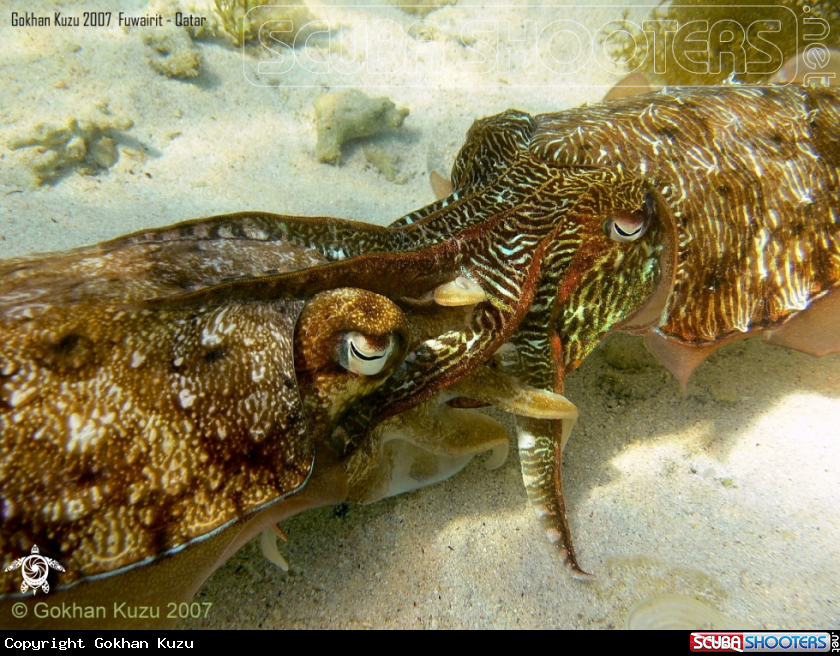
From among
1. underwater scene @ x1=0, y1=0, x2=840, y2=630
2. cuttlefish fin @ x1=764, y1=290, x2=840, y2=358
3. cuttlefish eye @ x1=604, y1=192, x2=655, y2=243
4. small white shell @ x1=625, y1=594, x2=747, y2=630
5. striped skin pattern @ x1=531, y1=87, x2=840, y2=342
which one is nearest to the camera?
underwater scene @ x1=0, y1=0, x2=840, y2=630

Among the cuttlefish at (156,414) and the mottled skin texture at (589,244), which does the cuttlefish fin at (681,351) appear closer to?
the mottled skin texture at (589,244)

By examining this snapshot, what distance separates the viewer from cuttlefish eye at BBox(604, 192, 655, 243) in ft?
8.04

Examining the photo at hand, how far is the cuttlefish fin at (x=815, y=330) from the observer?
114 inches

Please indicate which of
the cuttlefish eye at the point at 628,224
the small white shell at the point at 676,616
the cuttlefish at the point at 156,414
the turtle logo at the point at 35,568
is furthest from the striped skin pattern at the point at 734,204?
the turtle logo at the point at 35,568

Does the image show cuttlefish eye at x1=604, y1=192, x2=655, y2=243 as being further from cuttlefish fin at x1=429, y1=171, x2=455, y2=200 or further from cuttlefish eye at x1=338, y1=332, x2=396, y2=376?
cuttlefish fin at x1=429, y1=171, x2=455, y2=200

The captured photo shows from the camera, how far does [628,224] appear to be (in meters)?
2.45

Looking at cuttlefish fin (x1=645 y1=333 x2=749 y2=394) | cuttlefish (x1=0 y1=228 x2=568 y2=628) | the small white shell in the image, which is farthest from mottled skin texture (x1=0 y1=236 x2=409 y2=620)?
cuttlefish fin (x1=645 y1=333 x2=749 y2=394)

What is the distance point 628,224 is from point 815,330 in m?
1.61

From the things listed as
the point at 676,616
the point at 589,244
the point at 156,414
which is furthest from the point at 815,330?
the point at 156,414

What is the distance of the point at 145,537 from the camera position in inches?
61.6

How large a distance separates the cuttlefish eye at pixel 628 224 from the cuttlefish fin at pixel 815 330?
1.25 meters

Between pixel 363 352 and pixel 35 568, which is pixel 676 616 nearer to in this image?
pixel 363 352

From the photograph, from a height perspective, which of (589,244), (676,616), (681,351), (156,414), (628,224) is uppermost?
(628,224)

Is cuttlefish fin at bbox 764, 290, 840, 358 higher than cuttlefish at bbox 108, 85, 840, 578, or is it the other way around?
cuttlefish at bbox 108, 85, 840, 578
